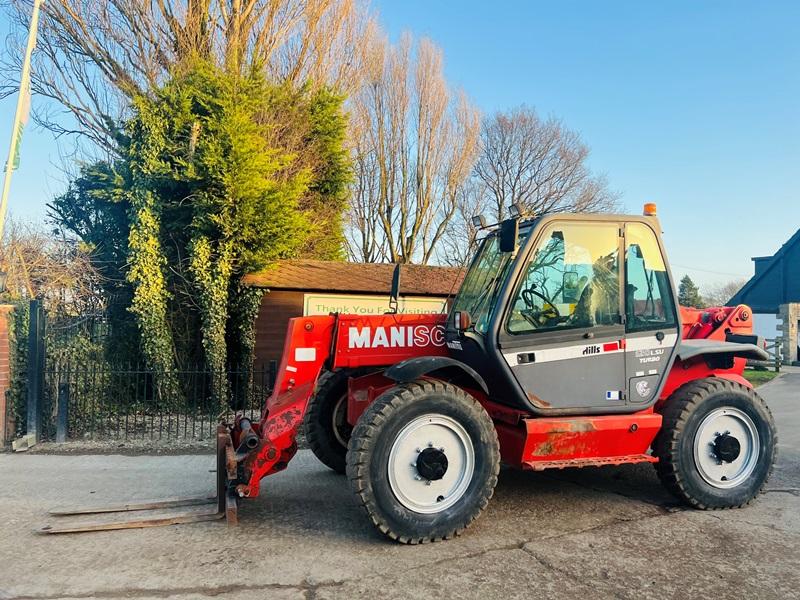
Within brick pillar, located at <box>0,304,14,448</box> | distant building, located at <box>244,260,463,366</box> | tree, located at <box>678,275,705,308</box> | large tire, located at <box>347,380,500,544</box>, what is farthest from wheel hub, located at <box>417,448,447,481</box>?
tree, located at <box>678,275,705,308</box>

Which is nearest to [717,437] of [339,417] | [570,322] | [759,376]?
[570,322]

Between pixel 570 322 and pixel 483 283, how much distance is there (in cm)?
77

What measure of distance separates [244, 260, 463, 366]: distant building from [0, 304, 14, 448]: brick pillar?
3.93 m

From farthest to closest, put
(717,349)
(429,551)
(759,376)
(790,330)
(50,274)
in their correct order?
(790,330) < (759,376) < (50,274) < (717,349) < (429,551)

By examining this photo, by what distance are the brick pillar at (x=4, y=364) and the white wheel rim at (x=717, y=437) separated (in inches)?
304

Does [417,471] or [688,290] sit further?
[688,290]

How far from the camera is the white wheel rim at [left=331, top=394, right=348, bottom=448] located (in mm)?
5598

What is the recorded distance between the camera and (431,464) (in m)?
4.08

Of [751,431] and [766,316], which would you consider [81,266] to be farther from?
[766,316]

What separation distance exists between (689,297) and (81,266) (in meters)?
44.1

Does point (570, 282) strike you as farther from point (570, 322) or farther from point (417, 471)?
point (417, 471)

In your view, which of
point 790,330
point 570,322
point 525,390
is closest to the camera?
point 525,390

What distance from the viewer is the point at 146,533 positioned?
14.0 feet

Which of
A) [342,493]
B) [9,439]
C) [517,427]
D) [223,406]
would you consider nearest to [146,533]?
[342,493]
